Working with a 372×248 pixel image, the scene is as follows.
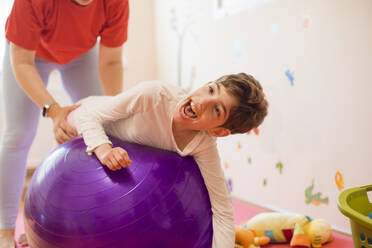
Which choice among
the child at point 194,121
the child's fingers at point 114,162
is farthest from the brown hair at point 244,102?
the child's fingers at point 114,162

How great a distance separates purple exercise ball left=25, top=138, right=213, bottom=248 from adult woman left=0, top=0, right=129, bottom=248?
27cm

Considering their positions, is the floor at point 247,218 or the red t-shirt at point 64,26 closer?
the red t-shirt at point 64,26

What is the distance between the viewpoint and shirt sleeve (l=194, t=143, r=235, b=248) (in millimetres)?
1128

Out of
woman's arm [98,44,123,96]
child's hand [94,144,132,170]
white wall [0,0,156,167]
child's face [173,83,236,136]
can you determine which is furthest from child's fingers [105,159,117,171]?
white wall [0,0,156,167]

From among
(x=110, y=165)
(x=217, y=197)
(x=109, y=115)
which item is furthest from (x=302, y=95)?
(x=110, y=165)

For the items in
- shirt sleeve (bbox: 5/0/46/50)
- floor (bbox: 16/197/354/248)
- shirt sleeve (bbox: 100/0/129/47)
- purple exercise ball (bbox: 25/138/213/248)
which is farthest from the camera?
floor (bbox: 16/197/354/248)

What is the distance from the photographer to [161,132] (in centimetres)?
119

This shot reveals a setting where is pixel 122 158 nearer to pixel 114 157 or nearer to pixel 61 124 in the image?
pixel 114 157

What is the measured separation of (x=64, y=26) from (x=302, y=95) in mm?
1197

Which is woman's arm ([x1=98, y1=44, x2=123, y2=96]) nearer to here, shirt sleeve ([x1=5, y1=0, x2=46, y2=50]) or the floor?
shirt sleeve ([x1=5, y1=0, x2=46, y2=50])

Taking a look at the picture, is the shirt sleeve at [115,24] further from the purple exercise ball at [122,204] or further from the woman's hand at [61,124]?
the purple exercise ball at [122,204]

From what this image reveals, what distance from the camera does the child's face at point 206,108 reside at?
1.09 metres

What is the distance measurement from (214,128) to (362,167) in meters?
0.86

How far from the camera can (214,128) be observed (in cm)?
114
